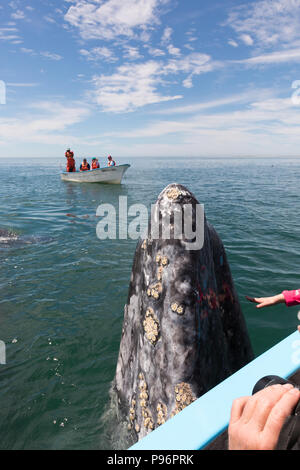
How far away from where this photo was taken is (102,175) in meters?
33.0

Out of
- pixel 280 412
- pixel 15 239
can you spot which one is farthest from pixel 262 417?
pixel 15 239

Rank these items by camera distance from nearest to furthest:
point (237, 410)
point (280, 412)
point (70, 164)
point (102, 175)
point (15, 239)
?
1. point (280, 412)
2. point (237, 410)
3. point (15, 239)
4. point (102, 175)
5. point (70, 164)

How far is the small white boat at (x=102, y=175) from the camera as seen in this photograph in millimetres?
32469

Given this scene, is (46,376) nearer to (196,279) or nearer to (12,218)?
→ (196,279)

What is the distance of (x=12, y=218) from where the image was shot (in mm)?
16062

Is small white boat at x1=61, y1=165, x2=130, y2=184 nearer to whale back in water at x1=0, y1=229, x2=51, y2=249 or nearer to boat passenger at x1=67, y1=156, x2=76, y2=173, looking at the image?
boat passenger at x1=67, y1=156, x2=76, y2=173

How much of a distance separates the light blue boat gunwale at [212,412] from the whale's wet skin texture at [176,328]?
538 mm

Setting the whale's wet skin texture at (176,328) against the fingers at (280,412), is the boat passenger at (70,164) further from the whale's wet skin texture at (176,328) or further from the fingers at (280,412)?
the fingers at (280,412)

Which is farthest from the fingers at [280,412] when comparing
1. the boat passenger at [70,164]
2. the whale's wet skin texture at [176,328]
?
the boat passenger at [70,164]

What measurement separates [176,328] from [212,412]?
85 cm

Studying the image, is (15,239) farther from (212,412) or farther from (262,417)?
(262,417)

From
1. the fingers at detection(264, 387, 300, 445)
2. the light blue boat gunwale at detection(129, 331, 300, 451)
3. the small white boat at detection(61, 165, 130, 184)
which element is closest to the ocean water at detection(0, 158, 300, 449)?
the light blue boat gunwale at detection(129, 331, 300, 451)

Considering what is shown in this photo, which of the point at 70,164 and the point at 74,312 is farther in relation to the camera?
the point at 70,164
